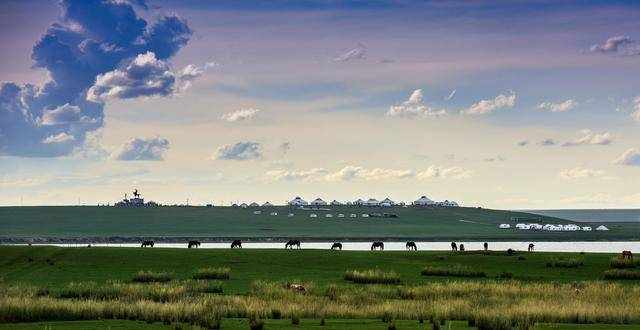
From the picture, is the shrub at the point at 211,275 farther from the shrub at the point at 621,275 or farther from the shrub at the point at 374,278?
the shrub at the point at 621,275

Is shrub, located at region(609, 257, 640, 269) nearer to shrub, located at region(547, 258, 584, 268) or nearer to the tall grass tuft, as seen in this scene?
shrub, located at region(547, 258, 584, 268)

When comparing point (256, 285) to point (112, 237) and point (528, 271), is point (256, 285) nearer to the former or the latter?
point (528, 271)

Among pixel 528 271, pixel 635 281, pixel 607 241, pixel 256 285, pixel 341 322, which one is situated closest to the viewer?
pixel 341 322

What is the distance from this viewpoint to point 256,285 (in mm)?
45562

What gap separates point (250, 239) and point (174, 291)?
276 ft

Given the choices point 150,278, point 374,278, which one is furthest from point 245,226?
point 374,278

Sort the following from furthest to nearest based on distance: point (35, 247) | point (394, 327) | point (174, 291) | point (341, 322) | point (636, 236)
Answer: point (636, 236)
point (35, 247)
point (174, 291)
point (341, 322)
point (394, 327)

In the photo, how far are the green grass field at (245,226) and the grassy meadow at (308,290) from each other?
66.9 metres

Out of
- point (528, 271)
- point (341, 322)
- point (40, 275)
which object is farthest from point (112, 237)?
point (341, 322)

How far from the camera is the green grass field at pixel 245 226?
136 meters

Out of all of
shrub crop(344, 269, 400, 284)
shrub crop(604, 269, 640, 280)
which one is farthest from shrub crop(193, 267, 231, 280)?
shrub crop(604, 269, 640, 280)

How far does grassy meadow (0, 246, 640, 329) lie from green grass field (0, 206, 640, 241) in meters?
66.9

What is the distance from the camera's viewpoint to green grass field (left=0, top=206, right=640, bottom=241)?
136m

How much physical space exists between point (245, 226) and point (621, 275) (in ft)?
343
